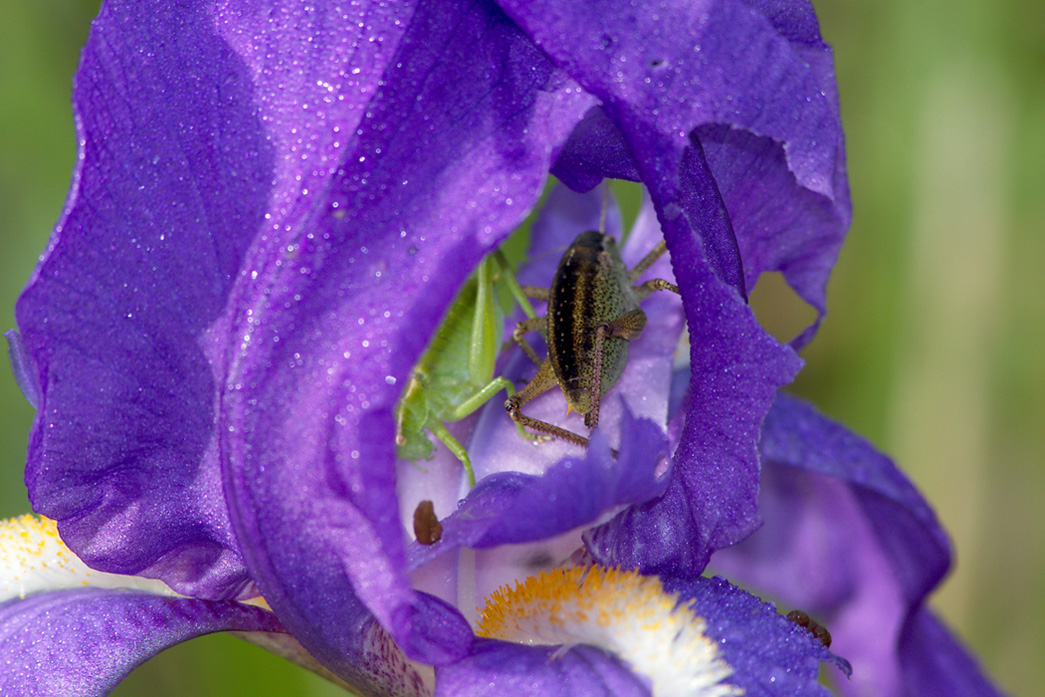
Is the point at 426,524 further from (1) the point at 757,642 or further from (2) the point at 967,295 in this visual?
(2) the point at 967,295

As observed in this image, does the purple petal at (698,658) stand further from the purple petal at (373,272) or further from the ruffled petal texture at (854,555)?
the ruffled petal texture at (854,555)

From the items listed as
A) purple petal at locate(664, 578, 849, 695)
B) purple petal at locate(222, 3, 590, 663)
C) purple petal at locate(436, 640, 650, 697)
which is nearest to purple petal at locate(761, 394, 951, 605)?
purple petal at locate(664, 578, 849, 695)

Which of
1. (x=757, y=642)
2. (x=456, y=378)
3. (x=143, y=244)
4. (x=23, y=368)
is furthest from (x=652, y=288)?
(x=23, y=368)

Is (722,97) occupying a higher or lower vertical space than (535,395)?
higher

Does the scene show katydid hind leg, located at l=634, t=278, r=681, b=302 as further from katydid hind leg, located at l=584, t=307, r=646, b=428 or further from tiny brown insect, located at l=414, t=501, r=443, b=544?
tiny brown insect, located at l=414, t=501, r=443, b=544

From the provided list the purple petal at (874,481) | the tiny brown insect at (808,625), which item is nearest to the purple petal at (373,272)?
the tiny brown insect at (808,625)
